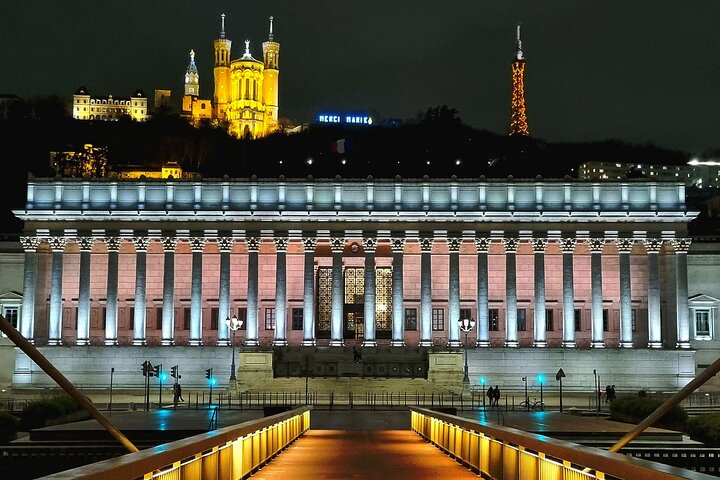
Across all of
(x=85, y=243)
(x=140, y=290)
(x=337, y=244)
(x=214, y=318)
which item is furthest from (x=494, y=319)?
(x=85, y=243)

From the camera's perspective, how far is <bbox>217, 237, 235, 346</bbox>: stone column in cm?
9800

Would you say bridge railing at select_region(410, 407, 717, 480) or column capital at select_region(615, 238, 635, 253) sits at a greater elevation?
column capital at select_region(615, 238, 635, 253)

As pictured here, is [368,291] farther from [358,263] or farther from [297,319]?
[297,319]

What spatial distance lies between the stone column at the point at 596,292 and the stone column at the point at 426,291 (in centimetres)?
1372

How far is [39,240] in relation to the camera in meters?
100

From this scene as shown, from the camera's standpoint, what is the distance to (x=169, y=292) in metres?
98.5

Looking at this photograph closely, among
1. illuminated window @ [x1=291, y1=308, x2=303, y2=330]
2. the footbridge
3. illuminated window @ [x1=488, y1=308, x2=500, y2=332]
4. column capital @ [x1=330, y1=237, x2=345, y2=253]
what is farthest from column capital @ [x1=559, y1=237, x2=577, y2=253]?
the footbridge

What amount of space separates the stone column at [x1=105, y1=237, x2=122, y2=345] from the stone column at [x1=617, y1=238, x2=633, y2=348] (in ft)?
140

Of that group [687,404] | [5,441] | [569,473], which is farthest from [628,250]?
[569,473]

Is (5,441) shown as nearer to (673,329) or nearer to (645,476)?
(645,476)

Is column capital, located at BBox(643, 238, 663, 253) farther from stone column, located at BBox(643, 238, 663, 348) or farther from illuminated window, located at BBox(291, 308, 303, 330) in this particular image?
illuminated window, located at BBox(291, 308, 303, 330)

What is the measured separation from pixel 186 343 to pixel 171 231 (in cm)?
981

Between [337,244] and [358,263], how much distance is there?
5.16 meters

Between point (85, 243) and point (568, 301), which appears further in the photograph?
point (85, 243)
